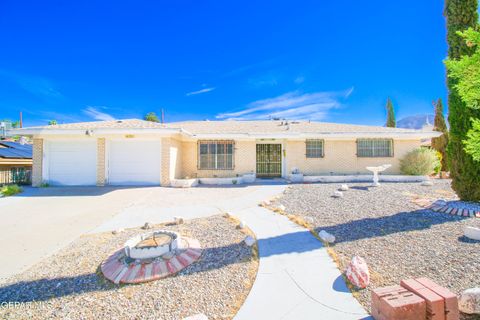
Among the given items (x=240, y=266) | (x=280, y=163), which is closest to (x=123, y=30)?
(x=280, y=163)

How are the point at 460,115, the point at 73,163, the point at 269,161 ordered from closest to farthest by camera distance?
the point at 460,115
the point at 73,163
the point at 269,161

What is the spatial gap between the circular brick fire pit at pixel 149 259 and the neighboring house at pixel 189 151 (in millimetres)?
7262

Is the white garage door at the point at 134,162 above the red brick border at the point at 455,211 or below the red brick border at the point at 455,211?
above

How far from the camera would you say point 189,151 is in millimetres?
12578

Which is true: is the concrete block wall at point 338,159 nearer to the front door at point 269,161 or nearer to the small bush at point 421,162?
the front door at point 269,161

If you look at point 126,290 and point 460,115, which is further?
point 460,115

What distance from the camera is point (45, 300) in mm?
2510

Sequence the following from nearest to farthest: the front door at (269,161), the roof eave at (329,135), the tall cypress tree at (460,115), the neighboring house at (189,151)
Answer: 1. the tall cypress tree at (460,115)
2. the neighboring house at (189,151)
3. the roof eave at (329,135)
4. the front door at (269,161)

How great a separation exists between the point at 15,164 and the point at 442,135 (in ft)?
91.9

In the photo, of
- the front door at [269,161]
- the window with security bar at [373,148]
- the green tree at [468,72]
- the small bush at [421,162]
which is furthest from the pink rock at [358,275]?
the small bush at [421,162]

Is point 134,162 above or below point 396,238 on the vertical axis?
above

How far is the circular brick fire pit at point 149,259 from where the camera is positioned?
2.84m

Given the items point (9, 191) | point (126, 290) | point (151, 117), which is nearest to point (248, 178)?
point (126, 290)

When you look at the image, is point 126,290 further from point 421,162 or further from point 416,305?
point 421,162
